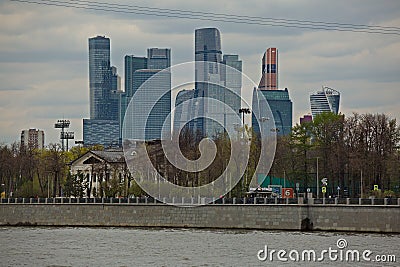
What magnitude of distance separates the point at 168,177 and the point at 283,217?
3062cm

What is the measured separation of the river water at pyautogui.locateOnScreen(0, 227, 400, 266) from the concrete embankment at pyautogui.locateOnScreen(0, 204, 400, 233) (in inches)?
120

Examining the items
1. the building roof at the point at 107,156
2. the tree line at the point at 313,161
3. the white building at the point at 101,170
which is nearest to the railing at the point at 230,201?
the tree line at the point at 313,161

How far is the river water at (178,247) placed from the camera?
229ft

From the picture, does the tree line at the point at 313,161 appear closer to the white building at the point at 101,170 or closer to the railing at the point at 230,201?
the white building at the point at 101,170

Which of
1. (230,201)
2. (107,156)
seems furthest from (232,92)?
(230,201)

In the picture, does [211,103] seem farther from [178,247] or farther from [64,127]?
[178,247]

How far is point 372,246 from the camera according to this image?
253 feet

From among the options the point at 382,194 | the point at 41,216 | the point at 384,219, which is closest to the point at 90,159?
the point at 41,216

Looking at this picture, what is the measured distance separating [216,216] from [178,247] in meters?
25.0

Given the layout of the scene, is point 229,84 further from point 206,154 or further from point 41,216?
point 41,216

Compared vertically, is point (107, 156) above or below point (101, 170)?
above

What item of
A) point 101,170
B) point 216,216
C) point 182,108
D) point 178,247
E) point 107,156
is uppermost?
point 182,108

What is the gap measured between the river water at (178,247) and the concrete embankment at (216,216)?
3057 millimetres

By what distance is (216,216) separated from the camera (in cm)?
10525
